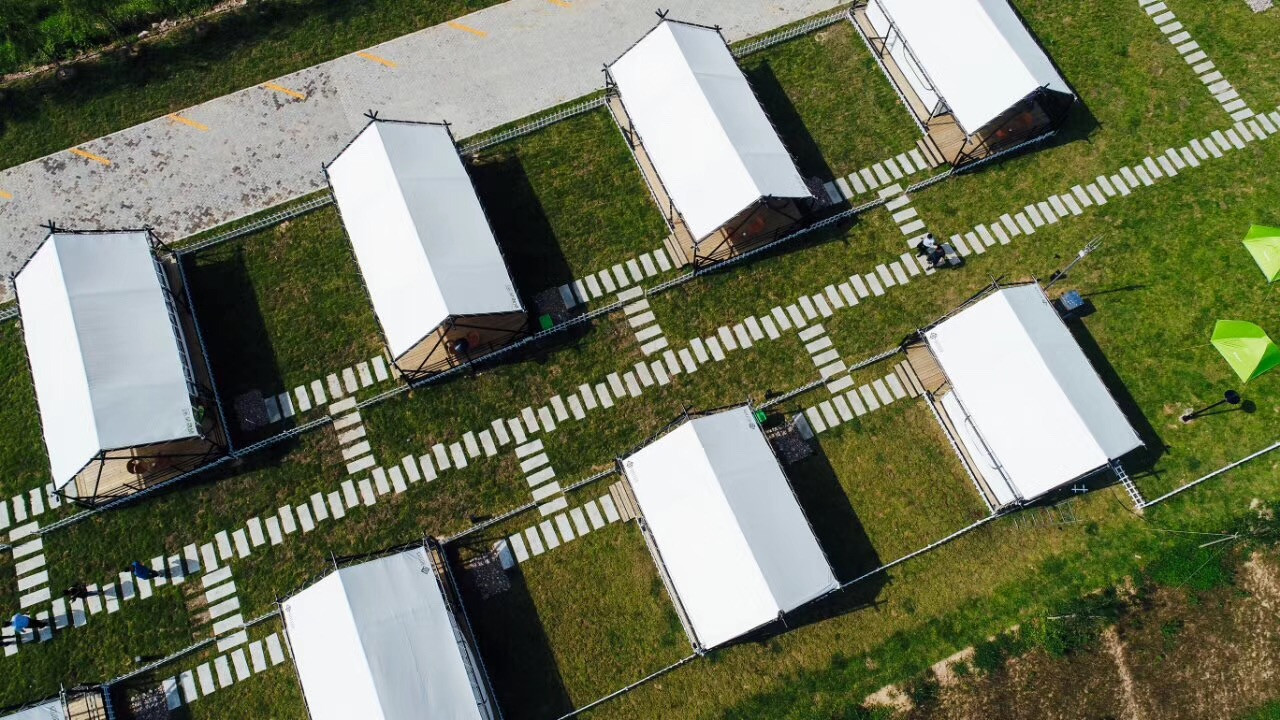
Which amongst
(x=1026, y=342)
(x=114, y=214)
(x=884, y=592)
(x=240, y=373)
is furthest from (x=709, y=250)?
(x=114, y=214)

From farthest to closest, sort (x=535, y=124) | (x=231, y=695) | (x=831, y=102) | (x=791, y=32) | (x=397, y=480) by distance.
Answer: (x=791, y=32)
(x=831, y=102)
(x=535, y=124)
(x=397, y=480)
(x=231, y=695)

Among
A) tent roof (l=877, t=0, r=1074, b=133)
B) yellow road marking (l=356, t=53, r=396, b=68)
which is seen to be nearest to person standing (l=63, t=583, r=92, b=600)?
yellow road marking (l=356, t=53, r=396, b=68)

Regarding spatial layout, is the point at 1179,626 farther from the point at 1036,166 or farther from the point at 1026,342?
the point at 1036,166

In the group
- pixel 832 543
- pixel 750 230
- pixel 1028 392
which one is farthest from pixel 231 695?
pixel 1028 392

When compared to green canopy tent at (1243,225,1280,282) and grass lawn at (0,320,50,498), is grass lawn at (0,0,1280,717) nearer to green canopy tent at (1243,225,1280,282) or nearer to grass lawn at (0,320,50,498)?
green canopy tent at (1243,225,1280,282)

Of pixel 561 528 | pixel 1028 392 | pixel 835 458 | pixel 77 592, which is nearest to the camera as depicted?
pixel 77 592

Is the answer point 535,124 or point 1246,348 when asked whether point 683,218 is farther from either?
point 1246,348
